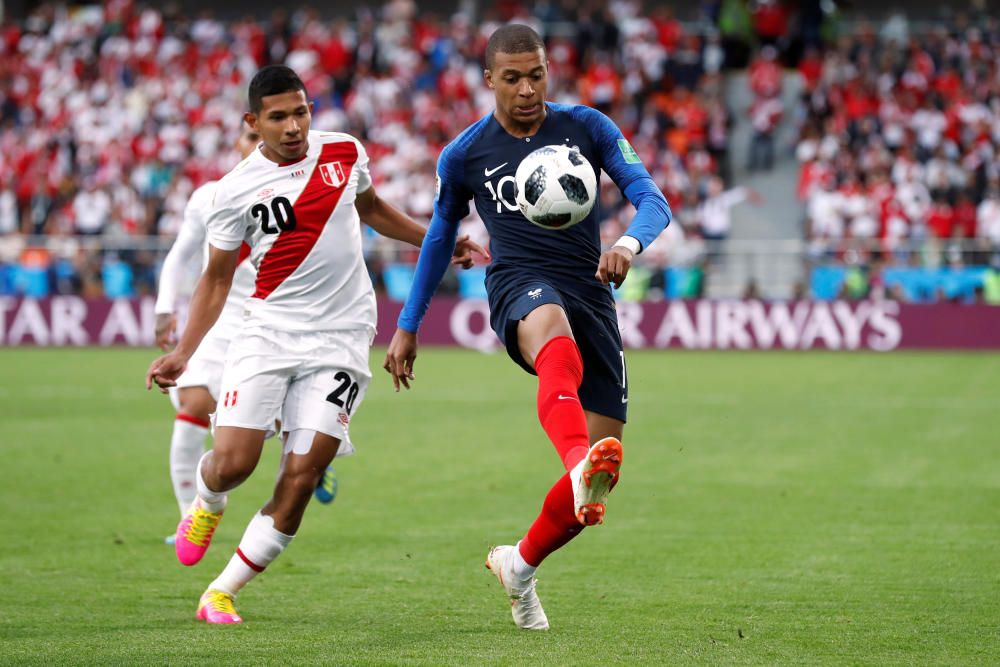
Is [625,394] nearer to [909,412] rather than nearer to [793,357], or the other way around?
[909,412]

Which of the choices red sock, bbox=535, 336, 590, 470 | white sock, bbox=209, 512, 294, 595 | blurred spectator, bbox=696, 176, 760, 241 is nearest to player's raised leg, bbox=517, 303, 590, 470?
red sock, bbox=535, 336, 590, 470

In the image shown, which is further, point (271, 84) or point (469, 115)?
point (469, 115)

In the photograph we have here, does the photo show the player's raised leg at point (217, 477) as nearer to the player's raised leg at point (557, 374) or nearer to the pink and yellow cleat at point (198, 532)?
the pink and yellow cleat at point (198, 532)

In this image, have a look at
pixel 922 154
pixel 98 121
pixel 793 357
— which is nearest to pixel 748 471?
pixel 793 357

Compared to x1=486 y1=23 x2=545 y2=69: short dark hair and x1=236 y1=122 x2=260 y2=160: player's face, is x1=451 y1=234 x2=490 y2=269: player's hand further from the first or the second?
x1=236 y1=122 x2=260 y2=160: player's face

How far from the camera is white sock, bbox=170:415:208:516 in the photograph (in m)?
8.52

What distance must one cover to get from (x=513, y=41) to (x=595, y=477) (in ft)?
6.29

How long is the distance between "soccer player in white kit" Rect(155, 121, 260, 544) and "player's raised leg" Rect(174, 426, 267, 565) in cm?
178

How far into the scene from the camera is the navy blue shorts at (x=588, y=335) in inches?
233

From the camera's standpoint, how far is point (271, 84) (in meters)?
6.25

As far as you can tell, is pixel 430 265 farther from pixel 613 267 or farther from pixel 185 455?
pixel 185 455

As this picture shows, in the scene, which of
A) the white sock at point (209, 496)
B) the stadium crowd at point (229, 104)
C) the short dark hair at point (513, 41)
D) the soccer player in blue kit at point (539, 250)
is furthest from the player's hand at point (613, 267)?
the stadium crowd at point (229, 104)

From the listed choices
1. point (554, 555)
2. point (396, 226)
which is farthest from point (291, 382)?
point (554, 555)

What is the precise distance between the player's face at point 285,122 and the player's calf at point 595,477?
2118 mm
